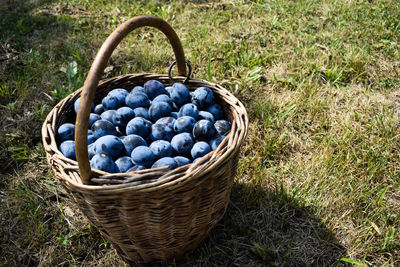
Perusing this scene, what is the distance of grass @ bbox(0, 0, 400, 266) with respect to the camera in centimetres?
156

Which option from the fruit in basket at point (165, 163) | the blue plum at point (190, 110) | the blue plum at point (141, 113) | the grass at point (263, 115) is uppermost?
the blue plum at point (190, 110)

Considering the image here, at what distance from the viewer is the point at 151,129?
1.53 m

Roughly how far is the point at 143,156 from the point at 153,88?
537mm

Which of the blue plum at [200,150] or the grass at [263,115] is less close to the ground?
the blue plum at [200,150]

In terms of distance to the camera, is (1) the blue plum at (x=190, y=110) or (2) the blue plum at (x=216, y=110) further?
(2) the blue plum at (x=216, y=110)

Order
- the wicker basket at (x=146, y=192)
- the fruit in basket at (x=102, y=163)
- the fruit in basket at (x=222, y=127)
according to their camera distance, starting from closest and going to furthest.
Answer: the wicker basket at (x=146, y=192) < the fruit in basket at (x=102, y=163) < the fruit in basket at (x=222, y=127)

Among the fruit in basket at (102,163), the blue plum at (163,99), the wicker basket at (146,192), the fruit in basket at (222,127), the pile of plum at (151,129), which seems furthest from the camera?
the blue plum at (163,99)

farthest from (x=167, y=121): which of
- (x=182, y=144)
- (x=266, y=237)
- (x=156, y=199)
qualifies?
(x=266, y=237)

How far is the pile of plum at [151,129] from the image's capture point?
133 cm

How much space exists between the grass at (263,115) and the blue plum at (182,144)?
49cm

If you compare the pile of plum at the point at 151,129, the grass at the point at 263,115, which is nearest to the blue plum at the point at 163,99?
the pile of plum at the point at 151,129

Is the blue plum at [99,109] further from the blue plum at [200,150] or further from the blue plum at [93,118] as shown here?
the blue plum at [200,150]

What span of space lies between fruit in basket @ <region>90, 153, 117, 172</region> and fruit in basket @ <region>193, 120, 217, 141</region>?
41 centimetres

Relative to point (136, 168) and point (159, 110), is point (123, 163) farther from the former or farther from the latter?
point (159, 110)
